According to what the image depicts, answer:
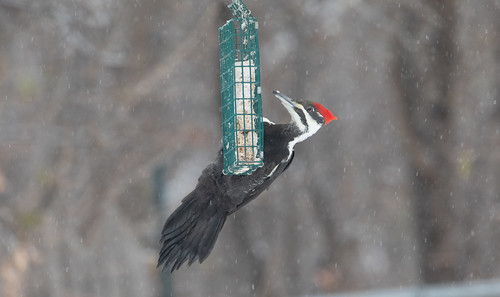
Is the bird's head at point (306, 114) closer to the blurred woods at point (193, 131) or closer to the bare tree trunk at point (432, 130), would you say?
the blurred woods at point (193, 131)

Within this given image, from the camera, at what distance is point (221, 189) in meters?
6.10

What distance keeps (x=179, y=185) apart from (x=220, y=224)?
24.2 feet

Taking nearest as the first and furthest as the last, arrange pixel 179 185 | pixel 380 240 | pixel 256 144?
1. pixel 256 144
2. pixel 179 185
3. pixel 380 240

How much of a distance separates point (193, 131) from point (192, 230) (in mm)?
5153

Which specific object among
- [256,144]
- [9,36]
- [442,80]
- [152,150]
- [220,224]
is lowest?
[220,224]

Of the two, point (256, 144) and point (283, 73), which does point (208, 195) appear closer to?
point (256, 144)

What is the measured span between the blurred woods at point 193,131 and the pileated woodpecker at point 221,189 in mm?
4408

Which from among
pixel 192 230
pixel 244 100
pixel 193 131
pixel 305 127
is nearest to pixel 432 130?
pixel 193 131

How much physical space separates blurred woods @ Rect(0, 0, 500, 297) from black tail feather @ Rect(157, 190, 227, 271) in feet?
14.4

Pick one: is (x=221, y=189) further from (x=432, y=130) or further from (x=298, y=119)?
(x=432, y=130)

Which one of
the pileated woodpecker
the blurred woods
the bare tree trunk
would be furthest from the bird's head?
the bare tree trunk

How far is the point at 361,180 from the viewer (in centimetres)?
1442

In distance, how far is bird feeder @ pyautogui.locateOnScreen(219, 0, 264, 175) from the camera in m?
5.73

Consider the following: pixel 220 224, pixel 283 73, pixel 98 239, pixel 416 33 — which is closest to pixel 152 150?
pixel 98 239
